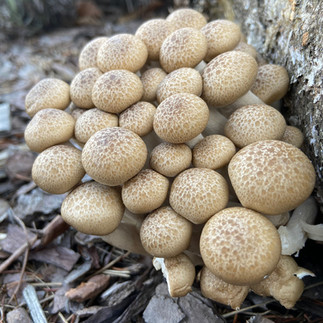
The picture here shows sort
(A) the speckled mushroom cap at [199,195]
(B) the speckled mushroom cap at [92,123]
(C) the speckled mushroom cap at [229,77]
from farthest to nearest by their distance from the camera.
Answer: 1. (B) the speckled mushroom cap at [92,123]
2. (C) the speckled mushroom cap at [229,77]
3. (A) the speckled mushroom cap at [199,195]

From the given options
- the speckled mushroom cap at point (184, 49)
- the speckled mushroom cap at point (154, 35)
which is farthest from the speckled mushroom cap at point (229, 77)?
the speckled mushroom cap at point (154, 35)

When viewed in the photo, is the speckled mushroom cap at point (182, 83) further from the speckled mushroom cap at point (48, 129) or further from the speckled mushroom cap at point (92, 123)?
the speckled mushroom cap at point (48, 129)

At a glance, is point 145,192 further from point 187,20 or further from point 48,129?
point 187,20

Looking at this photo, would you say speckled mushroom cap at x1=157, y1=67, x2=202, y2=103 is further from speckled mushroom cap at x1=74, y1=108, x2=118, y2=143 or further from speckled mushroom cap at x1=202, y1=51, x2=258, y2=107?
speckled mushroom cap at x1=74, y1=108, x2=118, y2=143

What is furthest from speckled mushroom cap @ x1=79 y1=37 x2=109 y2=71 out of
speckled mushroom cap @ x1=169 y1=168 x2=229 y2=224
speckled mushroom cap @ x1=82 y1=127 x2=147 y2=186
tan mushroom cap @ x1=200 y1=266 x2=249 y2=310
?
tan mushroom cap @ x1=200 y1=266 x2=249 y2=310

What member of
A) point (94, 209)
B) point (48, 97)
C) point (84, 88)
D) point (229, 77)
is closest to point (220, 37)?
point (229, 77)

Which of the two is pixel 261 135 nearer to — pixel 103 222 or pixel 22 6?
pixel 103 222

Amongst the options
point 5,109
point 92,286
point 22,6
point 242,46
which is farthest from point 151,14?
point 92,286
